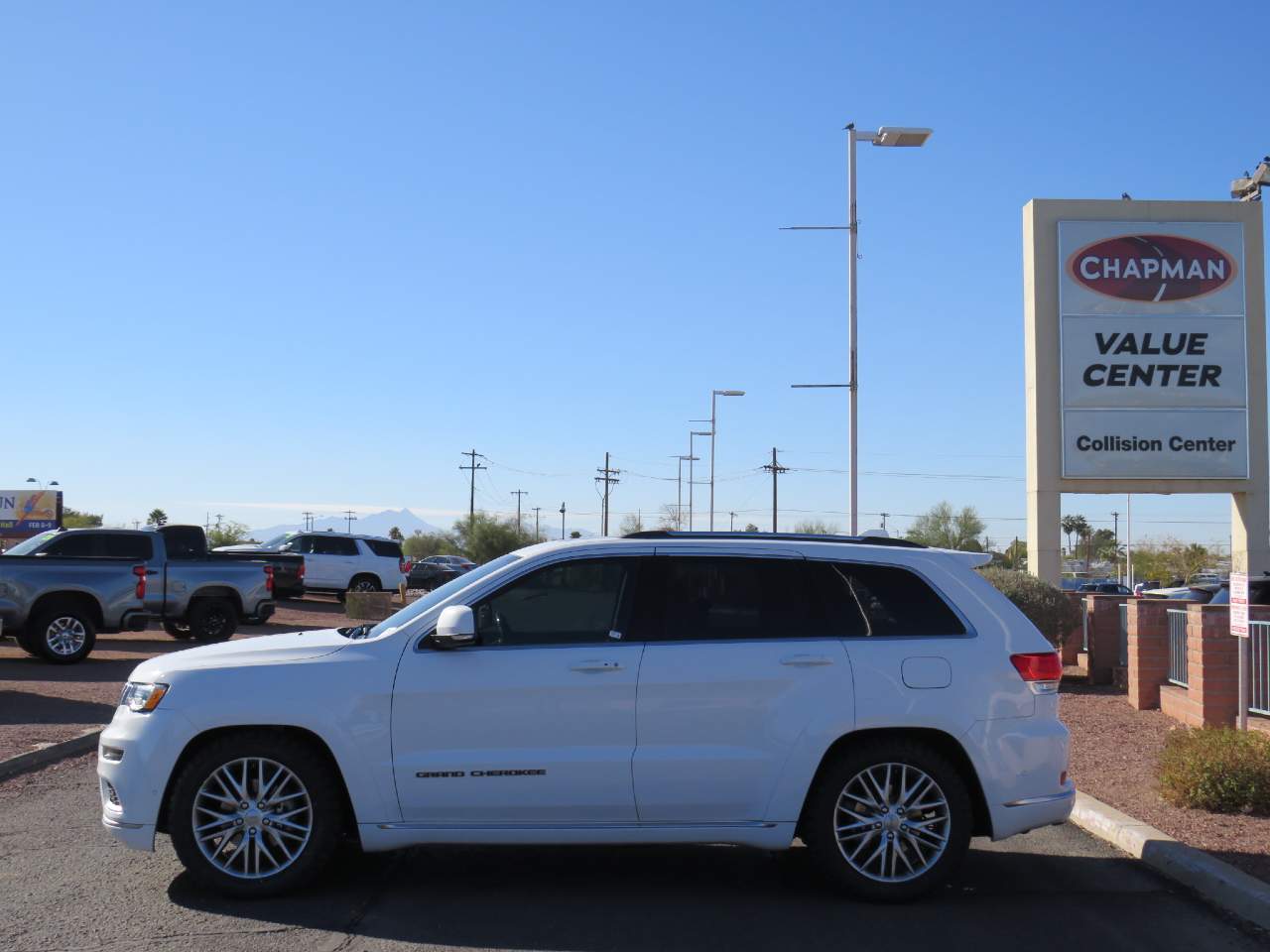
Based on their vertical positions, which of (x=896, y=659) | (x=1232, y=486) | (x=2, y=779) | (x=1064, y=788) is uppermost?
(x=1232, y=486)

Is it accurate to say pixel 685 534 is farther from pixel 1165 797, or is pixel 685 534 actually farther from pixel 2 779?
pixel 2 779

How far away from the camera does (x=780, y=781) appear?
6.46 metres

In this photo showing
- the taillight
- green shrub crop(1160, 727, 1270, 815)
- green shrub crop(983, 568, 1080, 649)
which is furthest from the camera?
green shrub crop(983, 568, 1080, 649)

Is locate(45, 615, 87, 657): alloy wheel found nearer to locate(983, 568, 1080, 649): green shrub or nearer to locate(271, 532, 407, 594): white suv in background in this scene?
locate(983, 568, 1080, 649): green shrub

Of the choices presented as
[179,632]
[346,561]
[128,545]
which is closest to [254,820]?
[128,545]

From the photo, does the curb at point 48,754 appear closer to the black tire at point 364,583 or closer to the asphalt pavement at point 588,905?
the asphalt pavement at point 588,905

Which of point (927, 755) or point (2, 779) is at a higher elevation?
point (927, 755)

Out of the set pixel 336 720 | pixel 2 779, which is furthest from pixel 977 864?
pixel 2 779

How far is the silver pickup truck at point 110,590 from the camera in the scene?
59.4ft

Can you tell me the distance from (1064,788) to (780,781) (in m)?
1.57

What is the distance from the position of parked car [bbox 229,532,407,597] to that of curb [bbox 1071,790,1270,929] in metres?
29.7

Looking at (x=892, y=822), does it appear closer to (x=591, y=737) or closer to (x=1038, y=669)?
(x=1038, y=669)

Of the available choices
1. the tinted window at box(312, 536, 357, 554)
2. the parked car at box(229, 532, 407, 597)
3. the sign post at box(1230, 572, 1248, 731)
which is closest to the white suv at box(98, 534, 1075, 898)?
the sign post at box(1230, 572, 1248, 731)

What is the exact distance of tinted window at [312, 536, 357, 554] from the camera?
36906 millimetres
